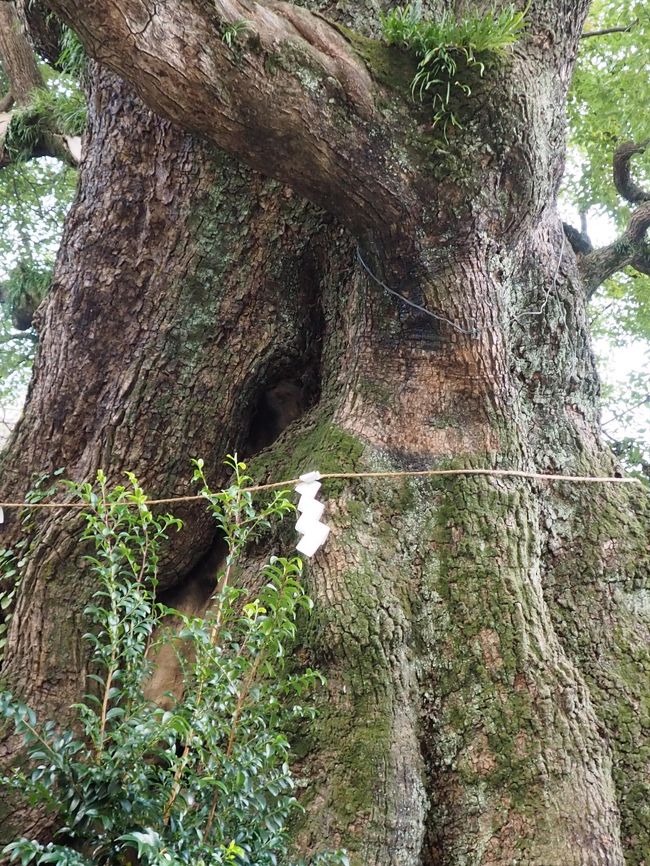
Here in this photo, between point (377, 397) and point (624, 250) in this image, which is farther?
point (624, 250)

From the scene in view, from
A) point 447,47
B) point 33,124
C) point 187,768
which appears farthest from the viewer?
point 33,124

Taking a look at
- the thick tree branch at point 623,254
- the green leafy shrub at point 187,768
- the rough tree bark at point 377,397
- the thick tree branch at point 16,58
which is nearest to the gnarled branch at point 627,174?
the thick tree branch at point 623,254

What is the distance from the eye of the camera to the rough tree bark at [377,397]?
184 centimetres

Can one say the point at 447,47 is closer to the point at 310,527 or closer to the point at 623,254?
the point at 310,527

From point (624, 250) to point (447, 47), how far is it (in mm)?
3148

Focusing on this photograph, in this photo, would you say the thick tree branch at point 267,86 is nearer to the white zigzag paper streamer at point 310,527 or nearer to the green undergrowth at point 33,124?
the white zigzag paper streamer at point 310,527

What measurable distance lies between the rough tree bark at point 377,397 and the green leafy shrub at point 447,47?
0.06 m

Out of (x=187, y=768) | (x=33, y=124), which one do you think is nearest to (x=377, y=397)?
(x=187, y=768)

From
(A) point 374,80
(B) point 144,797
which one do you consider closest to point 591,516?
(A) point 374,80

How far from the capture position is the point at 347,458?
2.27 meters

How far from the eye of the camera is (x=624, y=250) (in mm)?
4699

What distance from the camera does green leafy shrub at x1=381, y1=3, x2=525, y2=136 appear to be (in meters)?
2.00

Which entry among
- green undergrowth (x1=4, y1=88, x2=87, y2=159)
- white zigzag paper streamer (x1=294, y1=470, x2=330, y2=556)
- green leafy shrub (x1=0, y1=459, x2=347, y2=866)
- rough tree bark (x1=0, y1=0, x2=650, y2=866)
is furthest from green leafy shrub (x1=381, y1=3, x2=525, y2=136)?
green undergrowth (x1=4, y1=88, x2=87, y2=159)

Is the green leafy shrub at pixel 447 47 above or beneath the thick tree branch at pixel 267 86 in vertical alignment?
above
